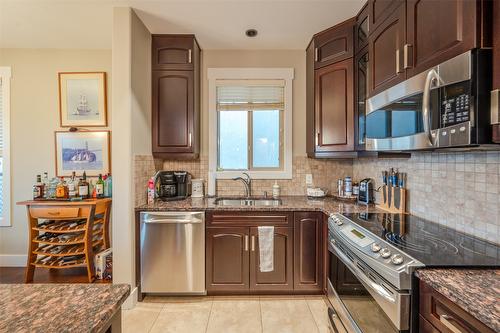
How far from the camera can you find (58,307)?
0.71m

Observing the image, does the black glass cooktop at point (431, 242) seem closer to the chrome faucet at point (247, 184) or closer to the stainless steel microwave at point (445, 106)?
the stainless steel microwave at point (445, 106)

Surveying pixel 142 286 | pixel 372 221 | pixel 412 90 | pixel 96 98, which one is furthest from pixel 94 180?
pixel 412 90

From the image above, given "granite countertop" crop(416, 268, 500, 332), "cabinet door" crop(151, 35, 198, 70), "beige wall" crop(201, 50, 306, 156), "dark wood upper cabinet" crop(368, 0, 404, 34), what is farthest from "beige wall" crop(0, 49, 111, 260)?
"granite countertop" crop(416, 268, 500, 332)

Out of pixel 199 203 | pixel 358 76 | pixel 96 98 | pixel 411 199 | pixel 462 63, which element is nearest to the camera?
pixel 462 63

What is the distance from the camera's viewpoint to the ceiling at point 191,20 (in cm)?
224

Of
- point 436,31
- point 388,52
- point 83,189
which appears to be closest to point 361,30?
point 388,52

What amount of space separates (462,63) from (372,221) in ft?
3.61

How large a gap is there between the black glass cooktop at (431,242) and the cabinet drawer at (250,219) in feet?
2.28

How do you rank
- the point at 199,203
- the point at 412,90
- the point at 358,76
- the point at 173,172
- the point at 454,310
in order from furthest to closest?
the point at 173,172 → the point at 199,203 → the point at 358,76 → the point at 412,90 → the point at 454,310

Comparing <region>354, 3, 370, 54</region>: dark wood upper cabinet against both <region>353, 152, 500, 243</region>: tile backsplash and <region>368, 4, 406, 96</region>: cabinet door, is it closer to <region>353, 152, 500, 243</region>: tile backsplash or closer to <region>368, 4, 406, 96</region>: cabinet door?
<region>368, 4, 406, 96</region>: cabinet door

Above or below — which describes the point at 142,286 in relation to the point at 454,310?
below

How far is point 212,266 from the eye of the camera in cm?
244

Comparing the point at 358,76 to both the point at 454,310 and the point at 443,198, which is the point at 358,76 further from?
the point at 454,310

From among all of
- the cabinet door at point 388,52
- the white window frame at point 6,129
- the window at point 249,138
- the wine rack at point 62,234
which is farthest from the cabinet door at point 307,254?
the white window frame at point 6,129
